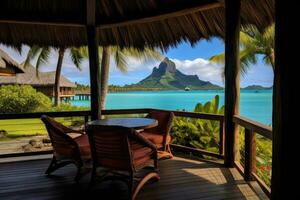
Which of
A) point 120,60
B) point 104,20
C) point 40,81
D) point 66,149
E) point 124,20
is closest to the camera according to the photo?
point 66,149

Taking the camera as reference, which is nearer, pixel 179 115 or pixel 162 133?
pixel 162 133

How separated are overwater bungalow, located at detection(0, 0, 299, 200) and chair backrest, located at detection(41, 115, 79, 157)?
0.36m

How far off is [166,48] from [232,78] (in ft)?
6.39

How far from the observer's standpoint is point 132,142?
9.42 feet

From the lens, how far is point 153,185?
310cm

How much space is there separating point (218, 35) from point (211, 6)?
2.50 ft

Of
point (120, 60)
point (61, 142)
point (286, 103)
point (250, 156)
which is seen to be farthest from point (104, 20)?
point (120, 60)

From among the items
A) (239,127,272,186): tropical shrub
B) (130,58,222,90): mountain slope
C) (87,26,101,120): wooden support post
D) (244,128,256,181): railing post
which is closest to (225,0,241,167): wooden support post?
(244,128,256,181): railing post

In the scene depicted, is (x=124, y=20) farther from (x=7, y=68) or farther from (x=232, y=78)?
(x=7, y=68)

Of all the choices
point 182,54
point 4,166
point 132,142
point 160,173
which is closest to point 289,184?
point 132,142

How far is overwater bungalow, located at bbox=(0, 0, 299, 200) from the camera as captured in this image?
5.15 ft

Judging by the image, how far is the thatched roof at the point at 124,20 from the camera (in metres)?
4.07

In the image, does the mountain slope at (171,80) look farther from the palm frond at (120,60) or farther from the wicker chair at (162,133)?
the wicker chair at (162,133)

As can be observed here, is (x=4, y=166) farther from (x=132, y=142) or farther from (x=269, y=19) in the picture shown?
(x=269, y=19)
